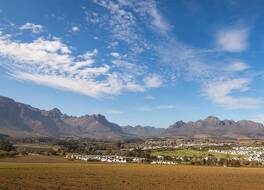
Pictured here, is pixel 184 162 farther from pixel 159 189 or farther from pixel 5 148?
pixel 159 189

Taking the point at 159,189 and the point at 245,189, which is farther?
the point at 245,189

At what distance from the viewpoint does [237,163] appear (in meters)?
159

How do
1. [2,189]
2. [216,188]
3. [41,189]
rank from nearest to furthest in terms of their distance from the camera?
[2,189] → [41,189] → [216,188]

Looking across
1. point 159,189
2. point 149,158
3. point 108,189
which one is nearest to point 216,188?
point 159,189

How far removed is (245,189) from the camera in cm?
5897

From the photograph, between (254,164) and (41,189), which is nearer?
(41,189)

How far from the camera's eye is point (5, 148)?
17075cm

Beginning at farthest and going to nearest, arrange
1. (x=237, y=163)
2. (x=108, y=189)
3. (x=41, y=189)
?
(x=237, y=163)
(x=108, y=189)
(x=41, y=189)

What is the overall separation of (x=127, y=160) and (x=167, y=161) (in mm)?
17892

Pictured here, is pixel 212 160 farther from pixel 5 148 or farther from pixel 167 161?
pixel 5 148

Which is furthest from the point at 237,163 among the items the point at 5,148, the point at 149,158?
the point at 5,148

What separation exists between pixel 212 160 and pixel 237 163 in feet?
36.2

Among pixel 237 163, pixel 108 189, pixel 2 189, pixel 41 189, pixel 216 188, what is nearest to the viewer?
pixel 2 189

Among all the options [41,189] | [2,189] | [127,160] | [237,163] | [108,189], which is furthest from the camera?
→ [127,160]
